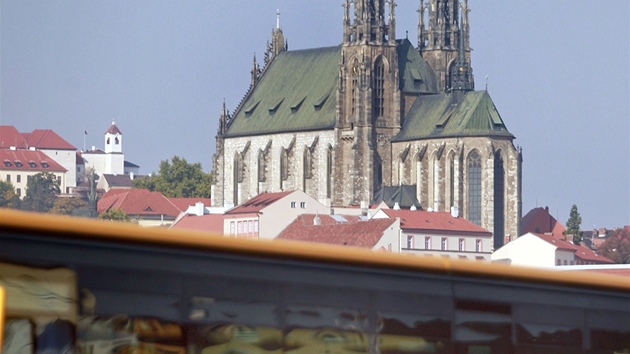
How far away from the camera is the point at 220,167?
109750 millimetres

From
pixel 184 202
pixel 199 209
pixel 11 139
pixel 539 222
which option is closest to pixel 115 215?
pixel 184 202

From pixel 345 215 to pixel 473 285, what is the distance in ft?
294

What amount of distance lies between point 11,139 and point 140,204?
5910 cm

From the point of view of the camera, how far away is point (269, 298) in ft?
17.1

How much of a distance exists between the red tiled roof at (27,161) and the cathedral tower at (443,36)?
7963 centimetres

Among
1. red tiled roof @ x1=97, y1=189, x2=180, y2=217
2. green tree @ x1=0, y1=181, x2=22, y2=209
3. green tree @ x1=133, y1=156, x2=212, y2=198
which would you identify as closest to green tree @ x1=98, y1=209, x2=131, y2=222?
red tiled roof @ x1=97, y1=189, x2=180, y2=217

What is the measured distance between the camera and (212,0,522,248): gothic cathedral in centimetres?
9550

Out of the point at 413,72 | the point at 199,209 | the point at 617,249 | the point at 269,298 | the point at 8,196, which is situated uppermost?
the point at 413,72

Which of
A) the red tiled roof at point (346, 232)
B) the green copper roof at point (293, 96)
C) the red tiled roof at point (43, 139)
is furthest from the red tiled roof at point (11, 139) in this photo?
the red tiled roof at point (346, 232)

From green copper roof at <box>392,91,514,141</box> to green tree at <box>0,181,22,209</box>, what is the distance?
52724 millimetres

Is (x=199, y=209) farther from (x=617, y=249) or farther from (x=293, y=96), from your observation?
(x=617, y=249)

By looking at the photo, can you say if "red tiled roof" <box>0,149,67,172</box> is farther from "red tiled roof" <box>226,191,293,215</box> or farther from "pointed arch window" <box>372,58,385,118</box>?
"pointed arch window" <box>372,58,385,118</box>

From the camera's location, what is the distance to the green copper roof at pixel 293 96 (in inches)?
Answer: 4067

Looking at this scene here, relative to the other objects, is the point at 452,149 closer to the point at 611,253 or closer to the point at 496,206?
the point at 496,206
